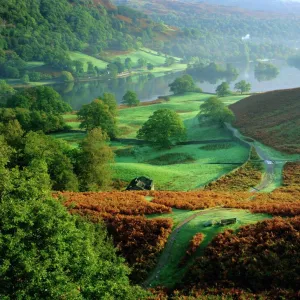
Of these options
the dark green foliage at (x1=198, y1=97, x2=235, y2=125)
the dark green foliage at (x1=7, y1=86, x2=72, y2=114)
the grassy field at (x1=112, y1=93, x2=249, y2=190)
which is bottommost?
the grassy field at (x1=112, y1=93, x2=249, y2=190)

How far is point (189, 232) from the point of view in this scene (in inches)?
987

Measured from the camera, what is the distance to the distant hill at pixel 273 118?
63.0 meters

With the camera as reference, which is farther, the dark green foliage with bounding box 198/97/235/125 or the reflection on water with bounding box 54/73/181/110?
the reflection on water with bounding box 54/73/181/110

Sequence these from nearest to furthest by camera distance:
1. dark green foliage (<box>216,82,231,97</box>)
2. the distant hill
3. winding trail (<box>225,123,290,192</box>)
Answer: winding trail (<box>225,123,290,192</box>)
the distant hill
dark green foliage (<box>216,82,231,97</box>)

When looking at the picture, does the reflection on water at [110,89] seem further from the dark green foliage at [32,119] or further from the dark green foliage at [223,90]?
the dark green foliage at [32,119]

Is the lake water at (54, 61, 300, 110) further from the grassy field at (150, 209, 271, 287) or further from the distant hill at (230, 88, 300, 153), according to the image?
the grassy field at (150, 209, 271, 287)

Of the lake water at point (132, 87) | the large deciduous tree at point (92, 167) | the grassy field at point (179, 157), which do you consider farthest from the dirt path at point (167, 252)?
the lake water at point (132, 87)

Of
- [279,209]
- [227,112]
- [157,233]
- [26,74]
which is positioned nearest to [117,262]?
[157,233]

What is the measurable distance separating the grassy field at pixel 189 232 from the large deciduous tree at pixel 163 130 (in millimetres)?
39989

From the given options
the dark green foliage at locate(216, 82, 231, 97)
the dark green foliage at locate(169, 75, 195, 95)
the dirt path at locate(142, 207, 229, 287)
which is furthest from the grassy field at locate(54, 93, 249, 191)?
the dark green foliage at locate(169, 75, 195, 95)

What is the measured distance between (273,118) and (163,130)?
25502mm

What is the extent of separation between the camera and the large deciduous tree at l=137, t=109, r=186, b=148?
224ft

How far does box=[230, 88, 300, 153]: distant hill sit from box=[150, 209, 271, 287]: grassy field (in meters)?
32.4

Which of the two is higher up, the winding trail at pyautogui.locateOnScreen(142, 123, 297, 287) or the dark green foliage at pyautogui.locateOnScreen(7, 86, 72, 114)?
the dark green foliage at pyautogui.locateOnScreen(7, 86, 72, 114)
